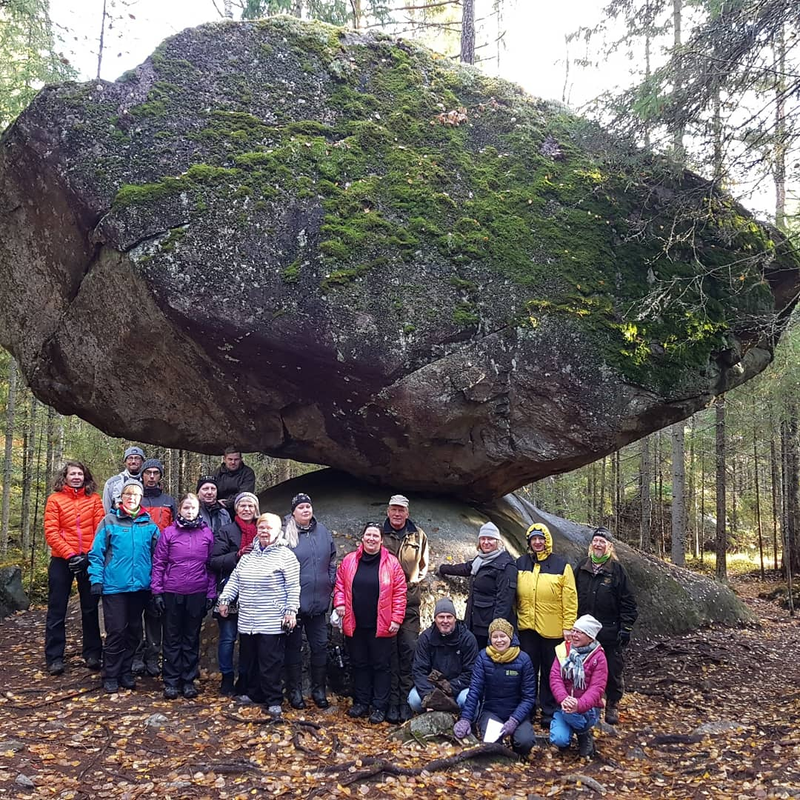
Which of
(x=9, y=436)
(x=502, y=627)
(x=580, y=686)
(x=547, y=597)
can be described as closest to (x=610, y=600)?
(x=547, y=597)

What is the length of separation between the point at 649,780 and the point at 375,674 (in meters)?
2.53

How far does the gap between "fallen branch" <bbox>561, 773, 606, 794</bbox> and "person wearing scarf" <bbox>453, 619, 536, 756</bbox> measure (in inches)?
19.2

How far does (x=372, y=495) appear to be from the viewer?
377 inches

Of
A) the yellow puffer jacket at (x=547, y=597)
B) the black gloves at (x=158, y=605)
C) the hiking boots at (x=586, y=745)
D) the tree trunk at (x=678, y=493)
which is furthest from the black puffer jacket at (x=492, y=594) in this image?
the tree trunk at (x=678, y=493)

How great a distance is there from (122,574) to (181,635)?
84 cm

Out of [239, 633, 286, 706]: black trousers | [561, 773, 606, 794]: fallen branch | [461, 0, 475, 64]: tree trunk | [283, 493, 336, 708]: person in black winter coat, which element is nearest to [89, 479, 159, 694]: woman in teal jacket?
[239, 633, 286, 706]: black trousers

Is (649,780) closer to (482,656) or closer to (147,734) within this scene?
(482,656)

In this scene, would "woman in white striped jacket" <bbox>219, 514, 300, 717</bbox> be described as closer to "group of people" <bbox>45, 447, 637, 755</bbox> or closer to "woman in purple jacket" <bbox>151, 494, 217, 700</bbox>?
"group of people" <bbox>45, 447, 637, 755</bbox>

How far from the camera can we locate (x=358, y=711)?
20.7 feet

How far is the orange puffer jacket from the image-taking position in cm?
684

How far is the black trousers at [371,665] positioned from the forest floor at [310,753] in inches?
9.9

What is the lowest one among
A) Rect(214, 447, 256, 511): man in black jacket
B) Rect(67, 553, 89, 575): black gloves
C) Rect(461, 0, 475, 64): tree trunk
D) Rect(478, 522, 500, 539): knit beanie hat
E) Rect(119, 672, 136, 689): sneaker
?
Rect(119, 672, 136, 689): sneaker

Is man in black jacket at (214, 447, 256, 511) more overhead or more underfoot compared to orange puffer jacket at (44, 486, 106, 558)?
more overhead

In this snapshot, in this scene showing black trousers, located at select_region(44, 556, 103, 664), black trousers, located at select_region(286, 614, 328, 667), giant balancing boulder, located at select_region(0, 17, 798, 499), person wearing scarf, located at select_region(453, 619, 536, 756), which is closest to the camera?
person wearing scarf, located at select_region(453, 619, 536, 756)
